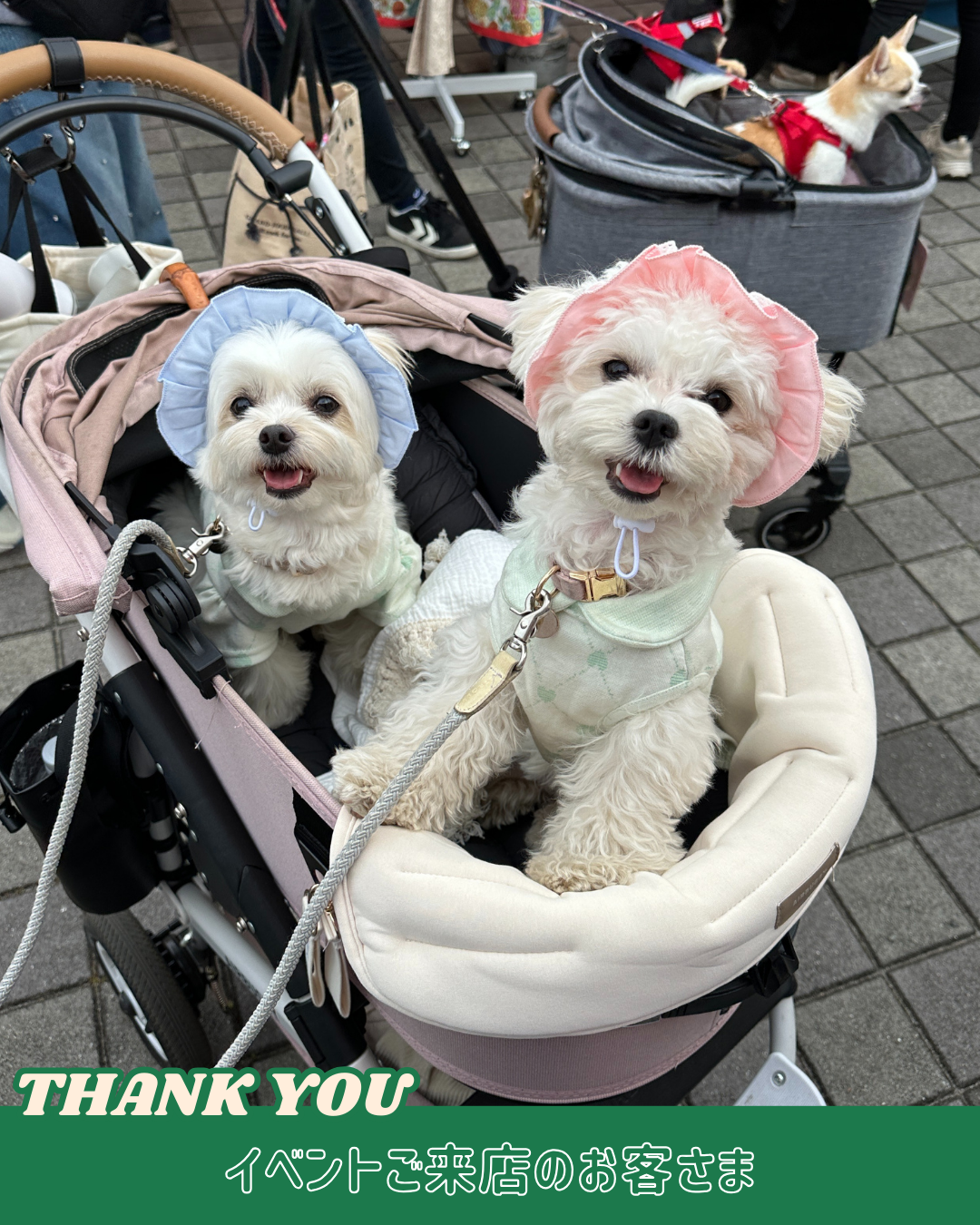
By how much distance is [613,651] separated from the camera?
4.07ft

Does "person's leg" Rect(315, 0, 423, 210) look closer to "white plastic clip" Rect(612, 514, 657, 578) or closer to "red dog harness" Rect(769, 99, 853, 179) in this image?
"red dog harness" Rect(769, 99, 853, 179)

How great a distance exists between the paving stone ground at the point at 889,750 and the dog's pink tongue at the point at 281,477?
1.12 meters

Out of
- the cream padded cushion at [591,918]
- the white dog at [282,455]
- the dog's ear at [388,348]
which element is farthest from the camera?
the dog's ear at [388,348]

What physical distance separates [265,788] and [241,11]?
584 centimetres

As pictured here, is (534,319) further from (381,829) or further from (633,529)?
(381,829)

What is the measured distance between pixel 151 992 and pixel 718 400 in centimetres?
135

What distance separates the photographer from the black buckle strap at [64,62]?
1518 millimetres

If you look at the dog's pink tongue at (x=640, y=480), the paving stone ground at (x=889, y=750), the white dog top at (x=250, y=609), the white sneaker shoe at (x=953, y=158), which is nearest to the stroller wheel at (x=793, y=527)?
the paving stone ground at (x=889, y=750)

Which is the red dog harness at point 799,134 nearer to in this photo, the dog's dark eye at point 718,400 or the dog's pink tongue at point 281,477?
the dog's dark eye at point 718,400

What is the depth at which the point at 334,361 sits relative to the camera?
56.9 inches

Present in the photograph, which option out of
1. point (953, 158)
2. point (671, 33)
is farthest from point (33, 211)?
point (953, 158)

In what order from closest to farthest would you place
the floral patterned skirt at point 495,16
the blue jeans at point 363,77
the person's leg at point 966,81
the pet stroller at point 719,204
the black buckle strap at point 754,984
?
the black buckle strap at point 754,984 → the pet stroller at point 719,204 → the blue jeans at point 363,77 → the person's leg at point 966,81 → the floral patterned skirt at point 495,16

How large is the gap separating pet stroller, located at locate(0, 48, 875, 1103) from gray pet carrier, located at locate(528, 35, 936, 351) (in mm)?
470

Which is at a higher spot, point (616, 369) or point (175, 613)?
point (616, 369)
